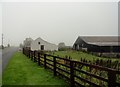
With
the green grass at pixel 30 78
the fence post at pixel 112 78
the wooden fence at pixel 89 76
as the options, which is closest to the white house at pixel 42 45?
the wooden fence at pixel 89 76

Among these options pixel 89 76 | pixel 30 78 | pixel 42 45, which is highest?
pixel 42 45

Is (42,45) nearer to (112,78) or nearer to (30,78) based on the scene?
(30,78)

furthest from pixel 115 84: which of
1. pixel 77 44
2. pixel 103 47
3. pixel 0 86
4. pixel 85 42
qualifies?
pixel 77 44

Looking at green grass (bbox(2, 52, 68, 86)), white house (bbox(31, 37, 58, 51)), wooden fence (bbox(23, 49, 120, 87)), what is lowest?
green grass (bbox(2, 52, 68, 86))

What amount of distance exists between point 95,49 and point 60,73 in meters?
43.5

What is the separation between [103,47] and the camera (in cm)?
5319

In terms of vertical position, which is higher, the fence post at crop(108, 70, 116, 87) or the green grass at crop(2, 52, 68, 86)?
the fence post at crop(108, 70, 116, 87)

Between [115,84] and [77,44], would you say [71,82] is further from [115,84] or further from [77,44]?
[77,44]

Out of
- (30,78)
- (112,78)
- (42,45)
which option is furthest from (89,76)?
(42,45)

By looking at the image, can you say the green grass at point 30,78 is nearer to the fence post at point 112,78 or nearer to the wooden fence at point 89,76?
the wooden fence at point 89,76

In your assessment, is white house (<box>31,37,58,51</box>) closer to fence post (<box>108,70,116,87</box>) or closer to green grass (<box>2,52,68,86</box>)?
green grass (<box>2,52,68,86</box>)

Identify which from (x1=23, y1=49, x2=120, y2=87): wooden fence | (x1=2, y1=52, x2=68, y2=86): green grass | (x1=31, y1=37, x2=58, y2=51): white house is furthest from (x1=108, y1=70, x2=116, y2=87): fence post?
(x1=31, y1=37, x2=58, y2=51): white house

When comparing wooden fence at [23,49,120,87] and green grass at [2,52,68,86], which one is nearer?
wooden fence at [23,49,120,87]

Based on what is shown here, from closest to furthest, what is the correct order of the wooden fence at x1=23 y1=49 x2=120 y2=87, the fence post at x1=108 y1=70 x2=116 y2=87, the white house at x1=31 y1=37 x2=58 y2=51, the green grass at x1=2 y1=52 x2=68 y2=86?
the fence post at x1=108 y1=70 x2=116 y2=87 → the wooden fence at x1=23 y1=49 x2=120 y2=87 → the green grass at x1=2 y1=52 x2=68 y2=86 → the white house at x1=31 y1=37 x2=58 y2=51
